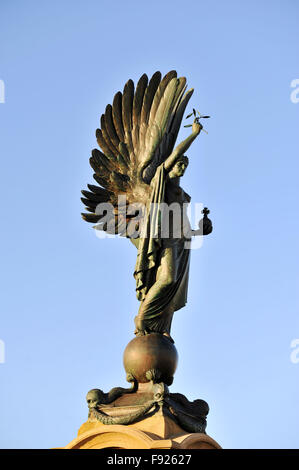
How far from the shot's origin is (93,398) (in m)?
13.4

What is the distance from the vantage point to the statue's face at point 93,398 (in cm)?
1334

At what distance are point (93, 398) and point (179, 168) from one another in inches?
175

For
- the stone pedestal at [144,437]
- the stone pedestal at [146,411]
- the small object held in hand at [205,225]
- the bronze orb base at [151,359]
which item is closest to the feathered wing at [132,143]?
the small object held in hand at [205,225]

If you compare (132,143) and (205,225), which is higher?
(132,143)

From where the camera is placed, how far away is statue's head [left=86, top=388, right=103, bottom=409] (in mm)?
13347

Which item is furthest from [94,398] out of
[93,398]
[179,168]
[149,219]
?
[179,168]

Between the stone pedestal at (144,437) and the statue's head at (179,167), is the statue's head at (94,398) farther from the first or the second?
the statue's head at (179,167)

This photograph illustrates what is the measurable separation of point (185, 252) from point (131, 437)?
386cm

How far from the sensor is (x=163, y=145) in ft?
50.3

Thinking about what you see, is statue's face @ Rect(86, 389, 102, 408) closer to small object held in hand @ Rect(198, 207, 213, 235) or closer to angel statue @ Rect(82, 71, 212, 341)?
angel statue @ Rect(82, 71, 212, 341)

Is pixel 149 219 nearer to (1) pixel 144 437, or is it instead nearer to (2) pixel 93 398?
(2) pixel 93 398

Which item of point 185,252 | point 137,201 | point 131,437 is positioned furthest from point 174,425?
point 137,201

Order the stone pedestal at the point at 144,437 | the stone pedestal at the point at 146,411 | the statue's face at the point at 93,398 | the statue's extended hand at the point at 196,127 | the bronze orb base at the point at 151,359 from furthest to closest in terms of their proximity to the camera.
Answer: the statue's extended hand at the point at 196,127 → the bronze orb base at the point at 151,359 → the statue's face at the point at 93,398 → the stone pedestal at the point at 146,411 → the stone pedestal at the point at 144,437
